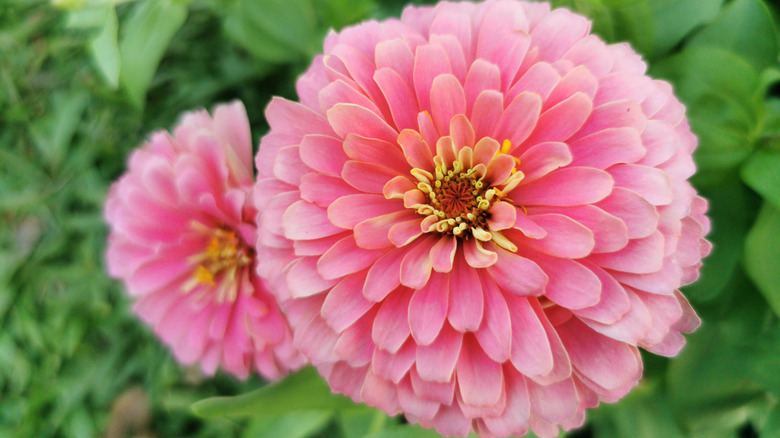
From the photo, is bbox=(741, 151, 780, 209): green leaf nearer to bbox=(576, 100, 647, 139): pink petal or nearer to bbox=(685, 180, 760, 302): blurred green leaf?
bbox=(685, 180, 760, 302): blurred green leaf

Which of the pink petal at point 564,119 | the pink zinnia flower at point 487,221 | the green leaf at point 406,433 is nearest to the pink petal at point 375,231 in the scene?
the pink zinnia flower at point 487,221

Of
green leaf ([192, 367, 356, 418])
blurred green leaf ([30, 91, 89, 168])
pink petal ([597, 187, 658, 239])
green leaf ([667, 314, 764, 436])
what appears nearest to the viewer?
pink petal ([597, 187, 658, 239])

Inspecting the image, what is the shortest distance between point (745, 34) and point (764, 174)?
0.46ft

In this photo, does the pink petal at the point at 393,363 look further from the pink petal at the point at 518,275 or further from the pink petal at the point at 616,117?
the pink petal at the point at 616,117

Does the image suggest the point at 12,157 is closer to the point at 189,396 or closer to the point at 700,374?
the point at 189,396

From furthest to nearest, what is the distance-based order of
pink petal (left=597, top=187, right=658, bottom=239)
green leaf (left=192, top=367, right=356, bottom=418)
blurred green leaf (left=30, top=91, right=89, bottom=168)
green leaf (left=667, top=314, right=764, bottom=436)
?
1. blurred green leaf (left=30, top=91, right=89, bottom=168)
2. green leaf (left=667, top=314, right=764, bottom=436)
3. green leaf (left=192, top=367, right=356, bottom=418)
4. pink petal (left=597, top=187, right=658, bottom=239)

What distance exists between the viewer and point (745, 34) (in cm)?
46

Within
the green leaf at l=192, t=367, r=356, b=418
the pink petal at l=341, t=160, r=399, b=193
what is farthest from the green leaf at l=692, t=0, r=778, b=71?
the green leaf at l=192, t=367, r=356, b=418

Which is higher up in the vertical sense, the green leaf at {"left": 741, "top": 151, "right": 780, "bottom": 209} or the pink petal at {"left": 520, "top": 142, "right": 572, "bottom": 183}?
the pink petal at {"left": 520, "top": 142, "right": 572, "bottom": 183}

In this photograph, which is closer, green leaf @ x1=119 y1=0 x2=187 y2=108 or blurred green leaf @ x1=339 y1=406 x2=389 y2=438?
green leaf @ x1=119 y1=0 x2=187 y2=108

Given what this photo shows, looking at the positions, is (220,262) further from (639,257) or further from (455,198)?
(639,257)

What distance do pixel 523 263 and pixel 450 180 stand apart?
9cm

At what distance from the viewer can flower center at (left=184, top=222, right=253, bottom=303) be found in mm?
502

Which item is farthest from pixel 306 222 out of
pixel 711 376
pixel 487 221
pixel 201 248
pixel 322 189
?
pixel 711 376
